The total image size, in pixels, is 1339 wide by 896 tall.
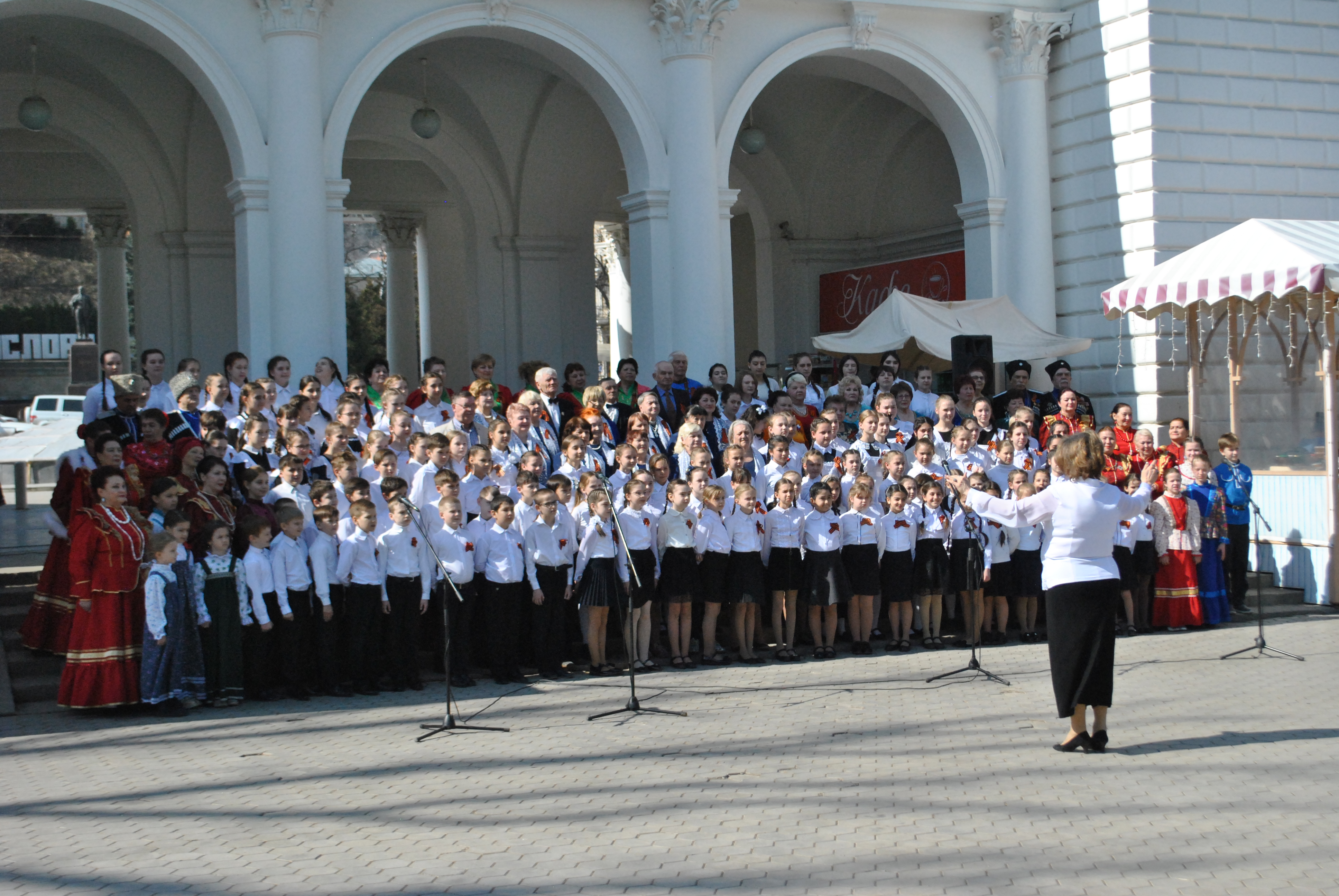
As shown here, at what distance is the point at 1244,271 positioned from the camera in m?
12.5

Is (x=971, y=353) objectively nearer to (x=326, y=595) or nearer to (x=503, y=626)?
(x=503, y=626)

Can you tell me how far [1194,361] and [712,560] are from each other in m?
6.40

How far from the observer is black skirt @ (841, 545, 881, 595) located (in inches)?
422

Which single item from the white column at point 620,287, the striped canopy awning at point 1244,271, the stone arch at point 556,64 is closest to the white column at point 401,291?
the white column at point 620,287

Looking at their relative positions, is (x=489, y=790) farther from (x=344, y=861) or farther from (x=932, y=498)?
(x=932, y=498)

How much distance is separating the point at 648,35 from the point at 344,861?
36.9 ft

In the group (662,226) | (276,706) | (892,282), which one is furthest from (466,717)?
(892,282)

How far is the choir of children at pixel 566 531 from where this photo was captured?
30.3ft

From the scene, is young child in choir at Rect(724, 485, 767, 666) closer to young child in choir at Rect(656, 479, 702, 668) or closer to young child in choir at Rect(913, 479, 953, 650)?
young child in choir at Rect(656, 479, 702, 668)

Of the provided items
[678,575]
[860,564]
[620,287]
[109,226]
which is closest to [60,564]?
[678,575]

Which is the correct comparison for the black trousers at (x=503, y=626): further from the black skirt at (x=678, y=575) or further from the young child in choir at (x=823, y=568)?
the young child in choir at (x=823, y=568)

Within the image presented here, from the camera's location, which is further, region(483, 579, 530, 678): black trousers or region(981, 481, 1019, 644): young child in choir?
region(981, 481, 1019, 644): young child in choir

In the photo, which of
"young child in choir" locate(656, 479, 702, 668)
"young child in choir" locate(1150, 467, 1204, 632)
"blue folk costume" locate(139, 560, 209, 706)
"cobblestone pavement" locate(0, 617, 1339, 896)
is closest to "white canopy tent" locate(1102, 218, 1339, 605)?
"young child in choir" locate(1150, 467, 1204, 632)

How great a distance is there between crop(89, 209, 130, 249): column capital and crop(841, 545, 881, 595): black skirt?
14.3 meters
